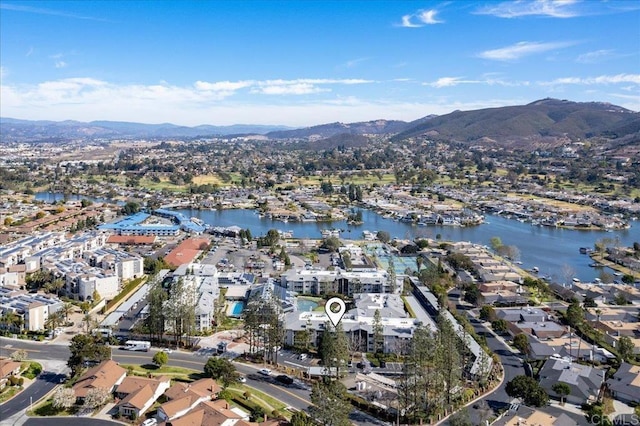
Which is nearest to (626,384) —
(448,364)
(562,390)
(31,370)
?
(562,390)

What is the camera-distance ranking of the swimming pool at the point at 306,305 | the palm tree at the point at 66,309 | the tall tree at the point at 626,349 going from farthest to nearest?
the swimming pool at the point at 306,305, the palm tree at the point at 66,309, the tall tree at the point at 626,349

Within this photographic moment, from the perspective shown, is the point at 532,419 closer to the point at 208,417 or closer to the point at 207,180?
the point at 208,417

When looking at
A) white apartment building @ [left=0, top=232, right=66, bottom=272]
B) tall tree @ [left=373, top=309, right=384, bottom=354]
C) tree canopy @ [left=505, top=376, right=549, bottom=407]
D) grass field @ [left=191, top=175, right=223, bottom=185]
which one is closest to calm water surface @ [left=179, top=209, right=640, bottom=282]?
white apartment building @ [left=0, top=232, right=66, bottom=272]

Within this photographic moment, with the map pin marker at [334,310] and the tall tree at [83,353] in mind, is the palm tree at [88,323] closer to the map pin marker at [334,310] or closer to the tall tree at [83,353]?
the tall tree at [83,353]

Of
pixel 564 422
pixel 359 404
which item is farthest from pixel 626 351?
pixel 359 404

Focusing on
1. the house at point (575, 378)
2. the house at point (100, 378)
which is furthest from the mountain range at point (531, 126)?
the house at point (100, 378)

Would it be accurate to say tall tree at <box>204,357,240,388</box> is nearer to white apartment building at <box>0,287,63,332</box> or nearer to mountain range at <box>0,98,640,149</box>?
white apartment building at <box>0,287,63,332</box>
